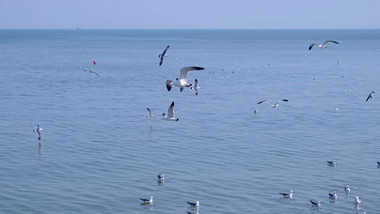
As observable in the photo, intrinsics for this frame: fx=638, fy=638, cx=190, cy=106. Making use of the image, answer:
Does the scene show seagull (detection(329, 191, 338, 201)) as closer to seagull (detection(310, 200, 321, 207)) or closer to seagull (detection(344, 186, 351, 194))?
seagull (detection(344, 186, 351, 194))

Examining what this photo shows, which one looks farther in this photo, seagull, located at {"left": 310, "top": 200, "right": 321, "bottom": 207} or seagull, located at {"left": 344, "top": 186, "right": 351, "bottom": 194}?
seagull, located at {"left": 344, "top": 186, "right": 351, "bottom": 194}

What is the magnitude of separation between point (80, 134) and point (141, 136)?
4.00 m

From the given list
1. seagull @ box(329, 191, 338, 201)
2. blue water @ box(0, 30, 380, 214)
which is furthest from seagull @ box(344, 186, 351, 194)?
seagull @ box(329, 191, 338, 201)

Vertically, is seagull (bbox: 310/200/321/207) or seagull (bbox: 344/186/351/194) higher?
seagull (bbox: 344/186/351/194)

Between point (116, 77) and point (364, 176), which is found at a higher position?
point (116, 77)

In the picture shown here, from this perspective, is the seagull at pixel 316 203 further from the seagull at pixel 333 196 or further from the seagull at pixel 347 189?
the seagull at pixel 347 189

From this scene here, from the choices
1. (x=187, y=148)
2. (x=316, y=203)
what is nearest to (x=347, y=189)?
(x=316, y=203)

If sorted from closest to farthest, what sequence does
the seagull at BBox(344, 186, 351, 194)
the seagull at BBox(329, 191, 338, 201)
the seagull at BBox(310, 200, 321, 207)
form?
the seagull at BBox(310, 200, 321, 207), the seagull at BBox(329, 191, 338, 201), the seagull at BBox(344, 186, 351, 194)

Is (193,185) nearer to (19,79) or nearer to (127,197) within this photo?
(127,197)

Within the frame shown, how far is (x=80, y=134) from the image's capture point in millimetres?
41281

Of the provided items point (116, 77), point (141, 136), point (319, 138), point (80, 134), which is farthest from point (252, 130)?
point (116, 77)

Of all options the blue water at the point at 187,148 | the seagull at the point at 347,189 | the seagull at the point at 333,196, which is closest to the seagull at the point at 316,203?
the blue water at the point at 187,148

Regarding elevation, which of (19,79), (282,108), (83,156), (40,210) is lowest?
(40,210)

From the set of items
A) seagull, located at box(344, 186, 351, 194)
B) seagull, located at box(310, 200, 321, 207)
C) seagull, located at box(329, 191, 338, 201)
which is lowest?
seagull, located at box(310, 200, 321, 207)
